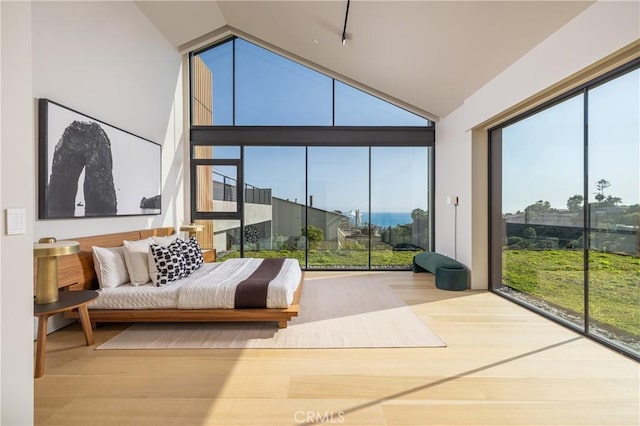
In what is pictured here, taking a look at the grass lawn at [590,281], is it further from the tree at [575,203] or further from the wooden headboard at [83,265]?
the wooden headboard at [83,265]

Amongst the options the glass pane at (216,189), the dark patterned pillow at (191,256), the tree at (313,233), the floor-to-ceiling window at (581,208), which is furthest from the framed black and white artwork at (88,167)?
the floor-to-ceiling window at (581,208)

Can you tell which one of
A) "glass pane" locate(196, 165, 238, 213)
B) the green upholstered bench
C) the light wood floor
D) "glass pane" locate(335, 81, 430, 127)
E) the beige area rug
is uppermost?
"glass pane" locate(335, 81, 430, 127)

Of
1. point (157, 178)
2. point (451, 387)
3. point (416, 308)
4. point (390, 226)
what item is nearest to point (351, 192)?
point (390, 226)

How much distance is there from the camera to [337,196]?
587 centimetres

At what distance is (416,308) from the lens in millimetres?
3746

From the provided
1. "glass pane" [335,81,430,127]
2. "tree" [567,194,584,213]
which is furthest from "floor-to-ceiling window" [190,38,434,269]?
"tree" [567,194,584,213]

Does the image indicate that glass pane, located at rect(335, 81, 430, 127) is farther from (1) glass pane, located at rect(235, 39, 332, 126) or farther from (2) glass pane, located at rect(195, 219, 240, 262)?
(2) glass pane, located at rect(195, 219, 240, 262)

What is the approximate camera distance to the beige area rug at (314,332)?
279cm

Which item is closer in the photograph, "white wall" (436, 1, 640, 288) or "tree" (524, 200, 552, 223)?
"white wall" (436, 1, 640, 288)

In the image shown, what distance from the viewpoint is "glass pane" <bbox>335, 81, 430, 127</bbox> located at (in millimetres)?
5809

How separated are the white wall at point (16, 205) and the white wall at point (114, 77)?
1.73 metres

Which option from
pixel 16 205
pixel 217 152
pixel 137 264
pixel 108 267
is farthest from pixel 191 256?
pixel 217 152

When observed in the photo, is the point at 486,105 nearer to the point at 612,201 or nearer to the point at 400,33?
the point at 400,33

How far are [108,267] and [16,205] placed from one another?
6.89ft
